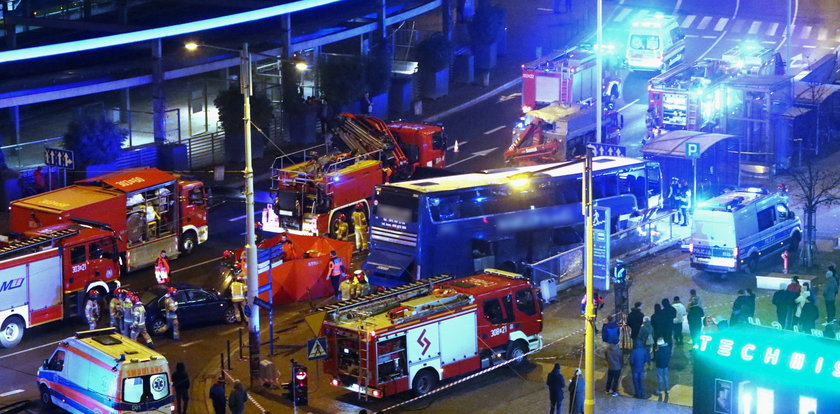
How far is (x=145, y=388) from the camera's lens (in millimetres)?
27891

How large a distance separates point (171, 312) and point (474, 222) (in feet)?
29.5

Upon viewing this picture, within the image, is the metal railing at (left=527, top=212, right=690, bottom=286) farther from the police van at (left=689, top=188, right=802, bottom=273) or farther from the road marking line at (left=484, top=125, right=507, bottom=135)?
the road marking line at (left=484, top=125, right=507, bottom=135)

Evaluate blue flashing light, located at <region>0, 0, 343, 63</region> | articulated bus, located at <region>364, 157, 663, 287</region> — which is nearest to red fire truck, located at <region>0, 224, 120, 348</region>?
articulated bus, located at <region>364, 157, 663, 287</region>

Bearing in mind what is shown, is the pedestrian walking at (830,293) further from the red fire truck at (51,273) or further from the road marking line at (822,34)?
the road marking line at (822,34)

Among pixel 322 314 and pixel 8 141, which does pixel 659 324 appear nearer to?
pixel 322 314

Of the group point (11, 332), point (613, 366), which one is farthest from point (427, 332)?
point (11, 332)

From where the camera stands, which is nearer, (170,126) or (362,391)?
(362,391)

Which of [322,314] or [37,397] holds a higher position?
[322,314]

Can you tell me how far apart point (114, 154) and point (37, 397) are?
20.3m

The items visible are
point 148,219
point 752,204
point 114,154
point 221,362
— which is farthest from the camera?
point 114,154

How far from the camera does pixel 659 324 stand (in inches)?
1265

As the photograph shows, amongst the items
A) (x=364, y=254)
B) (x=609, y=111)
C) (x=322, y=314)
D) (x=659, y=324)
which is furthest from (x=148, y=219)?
(x=609, y=111)

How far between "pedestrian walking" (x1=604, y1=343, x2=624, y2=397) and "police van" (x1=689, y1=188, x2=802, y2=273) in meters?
9.00

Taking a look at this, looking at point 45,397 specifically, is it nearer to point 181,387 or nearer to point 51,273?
point 181,387
